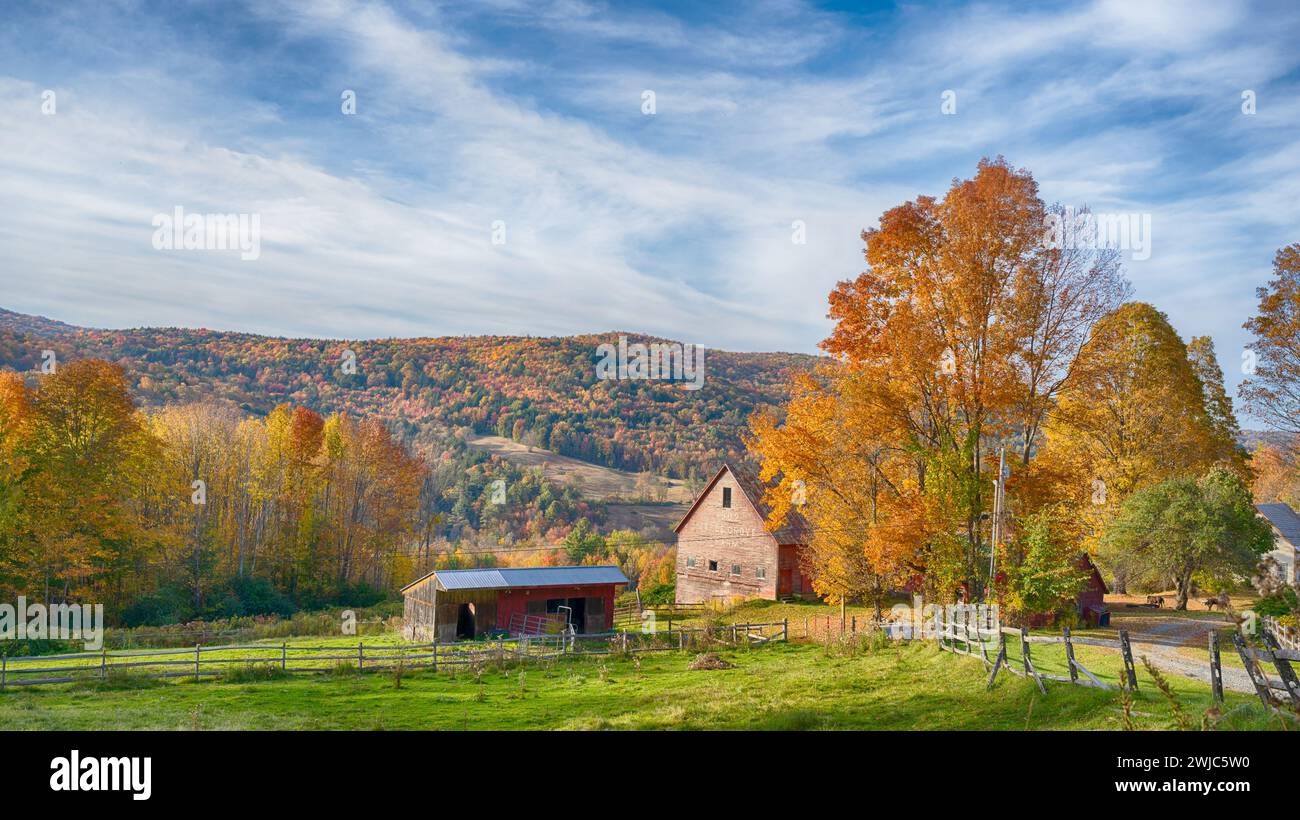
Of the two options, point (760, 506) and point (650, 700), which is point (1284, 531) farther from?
point (650, 700)

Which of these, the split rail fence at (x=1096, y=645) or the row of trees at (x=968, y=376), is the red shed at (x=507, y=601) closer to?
the row of trees at (x=968, y=376)

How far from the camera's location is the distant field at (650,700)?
1428 cm

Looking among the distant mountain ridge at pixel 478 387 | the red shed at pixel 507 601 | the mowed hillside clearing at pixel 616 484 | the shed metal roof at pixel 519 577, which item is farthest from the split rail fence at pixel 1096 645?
the distant mountain ridge at pixel 478 387

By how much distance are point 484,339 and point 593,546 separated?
8397 cm

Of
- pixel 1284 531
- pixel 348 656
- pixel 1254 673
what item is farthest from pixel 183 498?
pixel 1284 531

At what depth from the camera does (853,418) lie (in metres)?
22.0

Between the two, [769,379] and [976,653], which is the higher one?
[769,379]

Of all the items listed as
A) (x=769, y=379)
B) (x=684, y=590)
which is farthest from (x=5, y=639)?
(x=769, y=379)

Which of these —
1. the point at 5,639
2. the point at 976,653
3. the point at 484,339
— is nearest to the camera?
the point at 976,653

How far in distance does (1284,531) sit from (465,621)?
138ft

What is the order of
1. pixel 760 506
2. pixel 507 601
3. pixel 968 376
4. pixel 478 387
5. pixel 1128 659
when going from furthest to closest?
pixel 478 387, pixel 760 506, pixel 507 601, pixel 968 376, pixel 1128 659

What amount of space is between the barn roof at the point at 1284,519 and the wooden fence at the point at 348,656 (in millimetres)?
28523

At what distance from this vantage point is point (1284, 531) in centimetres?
4212
